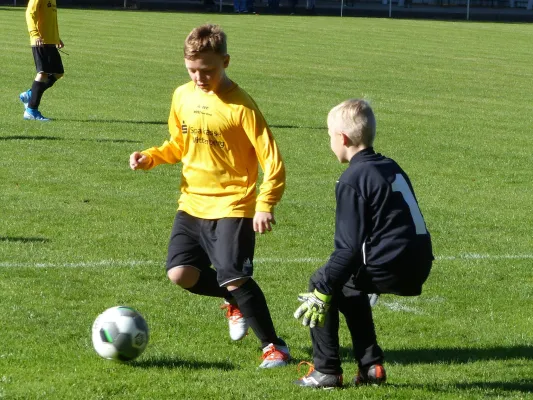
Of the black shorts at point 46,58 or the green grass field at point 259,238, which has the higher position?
the black shorts at point 46,58

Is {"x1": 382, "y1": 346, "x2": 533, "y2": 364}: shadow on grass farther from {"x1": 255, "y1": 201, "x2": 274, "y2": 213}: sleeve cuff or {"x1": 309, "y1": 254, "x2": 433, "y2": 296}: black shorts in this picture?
{"x1": 255, "y1": 201, "x2": 274, "y2": 213}: sleeve cuff

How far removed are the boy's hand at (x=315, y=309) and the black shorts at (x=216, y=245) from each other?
29.0 inches

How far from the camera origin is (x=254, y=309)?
5.77 meters

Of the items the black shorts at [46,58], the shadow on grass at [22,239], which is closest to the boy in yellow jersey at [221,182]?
the shadow on grass at [22,239]

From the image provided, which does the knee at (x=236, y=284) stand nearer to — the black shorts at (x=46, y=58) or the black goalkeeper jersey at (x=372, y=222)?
the black goalkeeper jersey at (x=372, y=222)

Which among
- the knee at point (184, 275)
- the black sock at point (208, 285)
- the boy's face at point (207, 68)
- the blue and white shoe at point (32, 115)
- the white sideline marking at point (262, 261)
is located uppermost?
the boy's face at point (207, 68)

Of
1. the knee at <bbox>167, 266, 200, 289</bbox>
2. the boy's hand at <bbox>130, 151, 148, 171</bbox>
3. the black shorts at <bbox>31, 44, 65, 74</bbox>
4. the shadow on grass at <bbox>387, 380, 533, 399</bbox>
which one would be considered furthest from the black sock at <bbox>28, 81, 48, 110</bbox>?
the shadow on grass at <bbox>387, 380, 533, 399</bbox>

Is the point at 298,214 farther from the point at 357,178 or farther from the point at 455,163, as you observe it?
the point at 357,178

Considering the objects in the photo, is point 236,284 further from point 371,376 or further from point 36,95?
point 36,95

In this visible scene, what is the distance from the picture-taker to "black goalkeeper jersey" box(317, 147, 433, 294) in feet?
16.5

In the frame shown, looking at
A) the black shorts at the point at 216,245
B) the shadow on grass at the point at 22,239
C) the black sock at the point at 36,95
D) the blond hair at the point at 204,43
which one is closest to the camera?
the blond hair at the point at 204,43

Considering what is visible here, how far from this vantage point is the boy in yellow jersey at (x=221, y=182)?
5656mm

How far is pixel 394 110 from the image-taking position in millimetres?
18141

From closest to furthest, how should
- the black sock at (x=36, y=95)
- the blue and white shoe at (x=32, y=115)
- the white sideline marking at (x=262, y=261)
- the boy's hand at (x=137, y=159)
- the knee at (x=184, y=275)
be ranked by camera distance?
1. the knee at (x=184, y=275)
2. the boy's hand at (x=137, y=159)
3. the white sideline marking at (x=262, y=261)
4. the black sock at (x=36, y=95)
5. the blue and white shoe at (x=32, y=115)
